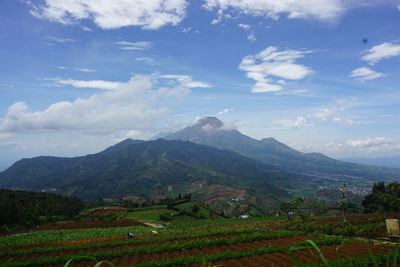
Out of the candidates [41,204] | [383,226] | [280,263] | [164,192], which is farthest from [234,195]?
[280,263]

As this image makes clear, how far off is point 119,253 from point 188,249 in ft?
15.8

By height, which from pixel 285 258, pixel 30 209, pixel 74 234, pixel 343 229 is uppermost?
pixel 285 258

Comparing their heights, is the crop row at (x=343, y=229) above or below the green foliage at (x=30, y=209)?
above

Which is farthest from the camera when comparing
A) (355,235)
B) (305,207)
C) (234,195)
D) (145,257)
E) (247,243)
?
(234,195)

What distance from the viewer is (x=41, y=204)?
70562mm

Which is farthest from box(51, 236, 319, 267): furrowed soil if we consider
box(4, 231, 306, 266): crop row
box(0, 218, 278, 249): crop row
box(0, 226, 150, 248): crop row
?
box(0, 226, 150, 248): crop row

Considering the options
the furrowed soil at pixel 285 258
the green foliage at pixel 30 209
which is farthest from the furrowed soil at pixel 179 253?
the green foliage at pixel 30 209

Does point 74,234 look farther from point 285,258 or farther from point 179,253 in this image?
point 285,258

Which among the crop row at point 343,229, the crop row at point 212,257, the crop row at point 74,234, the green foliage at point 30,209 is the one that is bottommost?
the green foliage at point 30,209

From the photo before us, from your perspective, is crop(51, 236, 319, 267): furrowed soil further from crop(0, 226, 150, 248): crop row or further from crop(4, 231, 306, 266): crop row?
crop(0, 226, 150, 248): crop row

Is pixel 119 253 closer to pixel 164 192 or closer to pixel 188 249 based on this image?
pixel 188 249

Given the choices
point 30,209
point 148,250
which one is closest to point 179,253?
point 148,250

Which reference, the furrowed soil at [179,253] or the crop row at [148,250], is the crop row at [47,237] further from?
the furrowed soil at [179,253]

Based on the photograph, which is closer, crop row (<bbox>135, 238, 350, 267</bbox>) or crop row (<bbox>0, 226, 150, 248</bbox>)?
crop row (<bbox>135, 238, 350, 267</bbox>)
